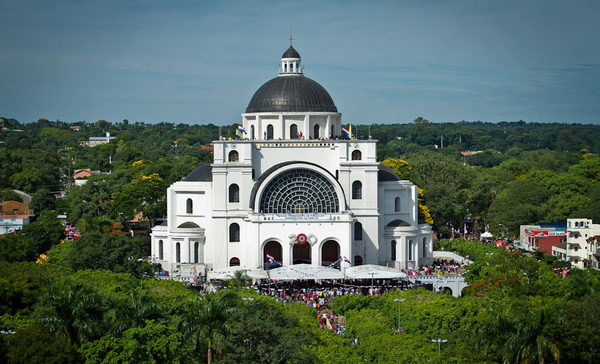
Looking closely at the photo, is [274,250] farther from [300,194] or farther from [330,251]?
[300,194]

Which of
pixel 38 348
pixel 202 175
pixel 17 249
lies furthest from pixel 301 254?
pixel 38 348

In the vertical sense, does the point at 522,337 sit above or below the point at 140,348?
above

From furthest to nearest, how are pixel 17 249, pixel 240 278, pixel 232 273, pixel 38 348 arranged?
pixel 17 249
pixel 232 273
pixel 240 278
pixel 38 348

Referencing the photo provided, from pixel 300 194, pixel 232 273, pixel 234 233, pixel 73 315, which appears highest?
pixel 300 194

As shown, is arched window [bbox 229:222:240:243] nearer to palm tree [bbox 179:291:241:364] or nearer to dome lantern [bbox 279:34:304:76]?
dome lantern [bbox 279:34:304:76]

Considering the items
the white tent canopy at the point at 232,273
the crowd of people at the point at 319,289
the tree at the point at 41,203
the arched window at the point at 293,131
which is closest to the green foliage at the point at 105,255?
the white tent canopy at the point at 232,273

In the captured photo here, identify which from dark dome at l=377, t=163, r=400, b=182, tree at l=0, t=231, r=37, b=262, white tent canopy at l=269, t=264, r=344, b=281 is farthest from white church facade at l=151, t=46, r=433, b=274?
tree at l=0, t=231, r=37, b=262
